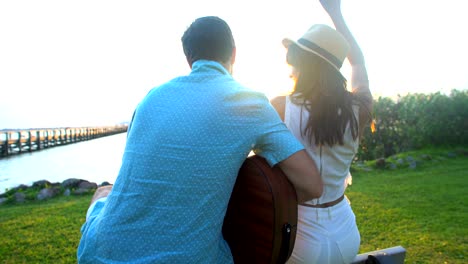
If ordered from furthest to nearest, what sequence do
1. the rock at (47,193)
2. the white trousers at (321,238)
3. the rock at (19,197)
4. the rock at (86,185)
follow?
the rock at (86,185) < the rock at (47,193) < the rock at (19,197) < the white trousers at (321,238)

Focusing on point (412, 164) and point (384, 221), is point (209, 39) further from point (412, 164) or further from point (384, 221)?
point (412, 164)

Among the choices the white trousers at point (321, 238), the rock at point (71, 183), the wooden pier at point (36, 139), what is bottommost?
the wooden pier at point (36, 139)

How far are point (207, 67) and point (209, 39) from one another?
14cm

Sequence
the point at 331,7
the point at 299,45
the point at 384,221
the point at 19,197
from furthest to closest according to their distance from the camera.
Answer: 1. the point at 19,197
2. the point at 384,221
3. the point at 331,7
4. the point at 299,45

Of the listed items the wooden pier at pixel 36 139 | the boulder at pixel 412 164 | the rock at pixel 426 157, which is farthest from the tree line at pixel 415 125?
the wooden pier at pixel 36 139

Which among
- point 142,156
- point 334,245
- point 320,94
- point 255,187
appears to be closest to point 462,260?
point 334,245

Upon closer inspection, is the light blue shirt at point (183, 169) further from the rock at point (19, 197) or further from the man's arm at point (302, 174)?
the rock at point (19, 197)

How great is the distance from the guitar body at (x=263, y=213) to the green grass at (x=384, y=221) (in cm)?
352

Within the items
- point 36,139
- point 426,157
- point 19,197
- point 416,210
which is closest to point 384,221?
point 416,210

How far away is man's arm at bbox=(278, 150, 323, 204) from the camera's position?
1469mm

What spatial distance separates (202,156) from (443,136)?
14942 mm

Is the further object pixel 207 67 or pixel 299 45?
pixel 299 45

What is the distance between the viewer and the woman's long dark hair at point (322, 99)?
174cm

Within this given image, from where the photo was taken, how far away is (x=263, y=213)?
143 cm
